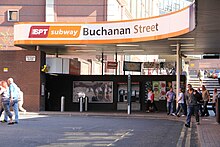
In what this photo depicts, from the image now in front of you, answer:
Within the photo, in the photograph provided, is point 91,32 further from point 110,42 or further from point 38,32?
point 38,32

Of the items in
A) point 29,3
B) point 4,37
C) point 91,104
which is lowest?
point 91,104

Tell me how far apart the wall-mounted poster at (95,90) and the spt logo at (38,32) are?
5.85 meters

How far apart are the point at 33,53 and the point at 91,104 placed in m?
6.42

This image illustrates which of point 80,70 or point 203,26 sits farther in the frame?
point 80,70

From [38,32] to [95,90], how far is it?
6.74 m

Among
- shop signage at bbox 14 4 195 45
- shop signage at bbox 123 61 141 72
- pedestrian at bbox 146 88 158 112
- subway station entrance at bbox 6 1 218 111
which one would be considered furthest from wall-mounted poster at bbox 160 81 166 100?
→ shop signage at bbox 14 4 195 45

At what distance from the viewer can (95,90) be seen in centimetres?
3291

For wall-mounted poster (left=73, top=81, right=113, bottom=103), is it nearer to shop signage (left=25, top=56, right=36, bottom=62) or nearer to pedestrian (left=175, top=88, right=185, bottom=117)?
shop signage (left=25, top=56, right=36, bottom=62)

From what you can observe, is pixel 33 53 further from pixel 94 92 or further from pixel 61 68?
pixel 94 92

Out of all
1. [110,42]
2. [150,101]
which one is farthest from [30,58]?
[150,101]

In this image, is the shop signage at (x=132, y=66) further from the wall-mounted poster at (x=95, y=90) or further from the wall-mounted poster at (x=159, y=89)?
the wall-mounted poster at (x=159, y=89)

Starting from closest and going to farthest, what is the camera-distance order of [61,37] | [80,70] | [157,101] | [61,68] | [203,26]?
1. [203,26]
2. [61,37]
3. [61,68]
4. [157,101]
5. [80,70]

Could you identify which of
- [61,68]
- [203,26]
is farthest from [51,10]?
[203,26]

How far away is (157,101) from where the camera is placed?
32500 mm
